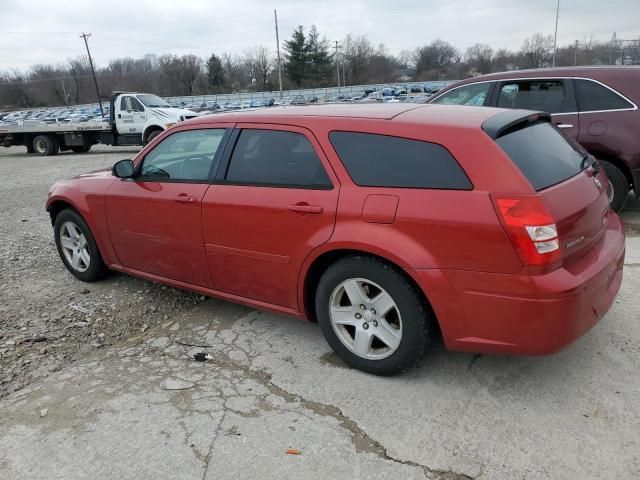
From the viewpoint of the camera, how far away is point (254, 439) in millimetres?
2697

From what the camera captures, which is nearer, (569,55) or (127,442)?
(127,442)

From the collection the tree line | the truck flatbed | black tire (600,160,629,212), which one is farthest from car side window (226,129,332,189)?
the tree line

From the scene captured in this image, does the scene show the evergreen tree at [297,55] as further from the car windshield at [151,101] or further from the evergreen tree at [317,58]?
the car windshield at [151,101]

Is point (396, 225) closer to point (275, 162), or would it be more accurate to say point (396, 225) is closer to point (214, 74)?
point (275, 162)

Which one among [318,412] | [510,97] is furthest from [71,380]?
[510,97]

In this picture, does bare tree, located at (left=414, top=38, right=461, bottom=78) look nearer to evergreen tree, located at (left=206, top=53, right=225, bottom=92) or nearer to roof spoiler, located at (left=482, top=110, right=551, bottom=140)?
evergreen tree, located at (left=206, top=53, right=225, bottom=92)

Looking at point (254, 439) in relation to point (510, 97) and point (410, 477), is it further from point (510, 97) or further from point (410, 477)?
point (510, 97)

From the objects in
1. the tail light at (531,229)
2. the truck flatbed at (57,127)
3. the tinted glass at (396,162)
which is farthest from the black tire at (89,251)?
the truck flatbed at (57,127)

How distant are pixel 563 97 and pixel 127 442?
5.99m

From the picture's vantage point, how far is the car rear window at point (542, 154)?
279cm

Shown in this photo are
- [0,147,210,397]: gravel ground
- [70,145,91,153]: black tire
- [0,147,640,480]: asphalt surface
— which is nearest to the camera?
[0,147,640,480]: asphalt surface

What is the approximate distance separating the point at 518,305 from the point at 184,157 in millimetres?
2726

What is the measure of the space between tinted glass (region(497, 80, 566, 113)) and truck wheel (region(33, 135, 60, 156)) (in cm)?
1963

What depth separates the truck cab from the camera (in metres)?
18.9
